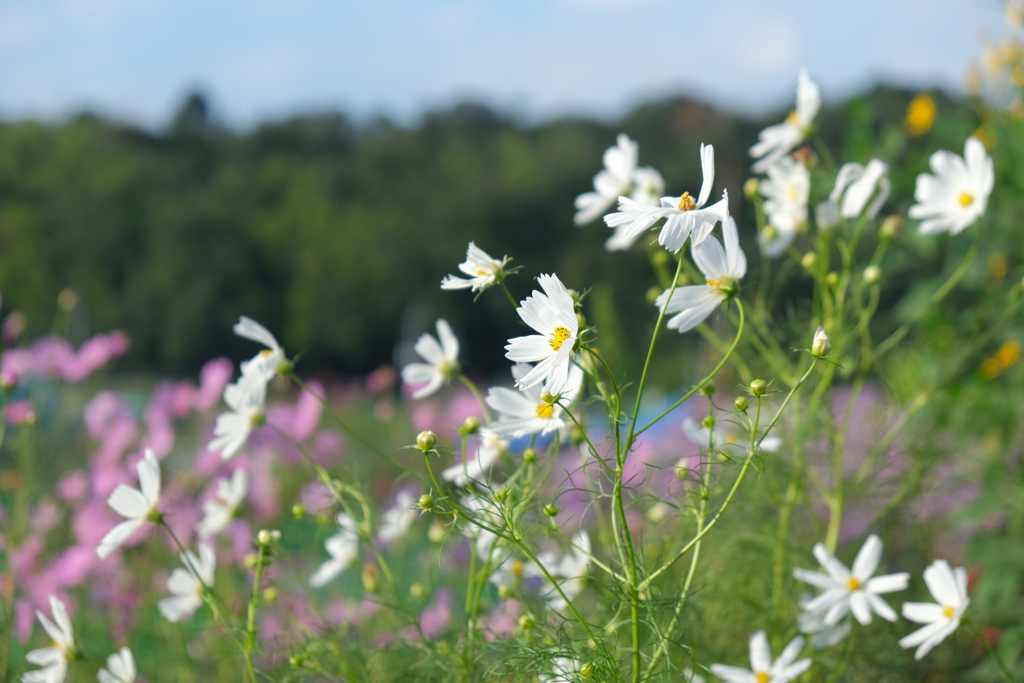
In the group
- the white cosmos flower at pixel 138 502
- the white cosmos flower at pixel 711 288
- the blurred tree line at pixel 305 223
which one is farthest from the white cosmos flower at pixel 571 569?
the blurred tree line at pixel 305 223

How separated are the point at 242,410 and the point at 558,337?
1.43 feet

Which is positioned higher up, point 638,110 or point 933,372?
point 933,372

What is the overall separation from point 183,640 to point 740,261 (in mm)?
1303

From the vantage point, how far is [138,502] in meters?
0.81

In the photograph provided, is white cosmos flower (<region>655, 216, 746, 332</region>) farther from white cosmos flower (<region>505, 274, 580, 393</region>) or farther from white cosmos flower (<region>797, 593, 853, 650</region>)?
white cosmos flower (<region>797, 593, 853, 650</region>)

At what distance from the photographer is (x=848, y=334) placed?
3.18 feet

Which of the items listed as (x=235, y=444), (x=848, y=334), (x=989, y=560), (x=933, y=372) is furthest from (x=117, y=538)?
(x=989, y=560)

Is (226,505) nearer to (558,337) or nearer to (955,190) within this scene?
(558,337)

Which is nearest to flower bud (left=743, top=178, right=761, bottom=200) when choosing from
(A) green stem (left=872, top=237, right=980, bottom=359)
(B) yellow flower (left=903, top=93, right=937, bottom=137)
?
(A) green stem (left=872, top=237, right=980, bottom=359)

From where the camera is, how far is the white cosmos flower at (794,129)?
3.29 ft

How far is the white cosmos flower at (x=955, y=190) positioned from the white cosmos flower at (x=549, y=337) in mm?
539

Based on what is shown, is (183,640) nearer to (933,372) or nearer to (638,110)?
(933,372)

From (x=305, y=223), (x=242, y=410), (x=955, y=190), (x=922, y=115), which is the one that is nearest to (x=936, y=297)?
(x=955, y=190)

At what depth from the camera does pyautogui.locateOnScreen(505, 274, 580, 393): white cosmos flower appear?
53 cm
